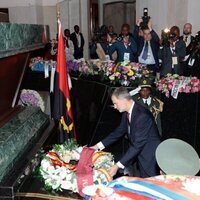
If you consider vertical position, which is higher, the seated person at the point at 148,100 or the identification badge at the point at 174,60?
the identification badge at the point at 174,60

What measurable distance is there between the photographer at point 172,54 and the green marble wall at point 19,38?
3653 mm

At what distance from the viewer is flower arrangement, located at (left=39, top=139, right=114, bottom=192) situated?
229cm

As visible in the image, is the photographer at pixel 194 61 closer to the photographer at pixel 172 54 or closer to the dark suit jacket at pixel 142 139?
the photographer at pixel 172 54

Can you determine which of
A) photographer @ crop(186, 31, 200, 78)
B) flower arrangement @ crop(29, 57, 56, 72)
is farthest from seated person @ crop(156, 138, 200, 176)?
flower arrangement @ crop(29, 57, 56, 72)

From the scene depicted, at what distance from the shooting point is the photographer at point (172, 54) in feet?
20.0

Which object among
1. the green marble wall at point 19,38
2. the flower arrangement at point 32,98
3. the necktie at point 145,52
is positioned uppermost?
the green marble wall at point 19,38

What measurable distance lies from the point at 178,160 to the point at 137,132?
4.48ft

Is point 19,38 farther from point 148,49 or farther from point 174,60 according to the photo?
point 148,49

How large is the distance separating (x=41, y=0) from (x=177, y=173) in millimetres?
10249

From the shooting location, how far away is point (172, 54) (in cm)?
611

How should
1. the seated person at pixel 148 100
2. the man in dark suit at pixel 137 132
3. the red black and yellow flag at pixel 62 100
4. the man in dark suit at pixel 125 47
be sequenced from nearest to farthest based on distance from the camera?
the man in dark suit at pixel 137 132
the red black and yellow flag at pixel 62 100
the seated person at pixel 148 100
the man in dark suit at pixel 125 47

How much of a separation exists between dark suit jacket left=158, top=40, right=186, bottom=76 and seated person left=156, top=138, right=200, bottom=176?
4364mm

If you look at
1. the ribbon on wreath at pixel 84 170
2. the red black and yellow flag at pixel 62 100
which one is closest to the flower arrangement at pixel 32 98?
the red black and yellow flag at pixel 62 100

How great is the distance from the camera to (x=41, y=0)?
1124 centimetres
